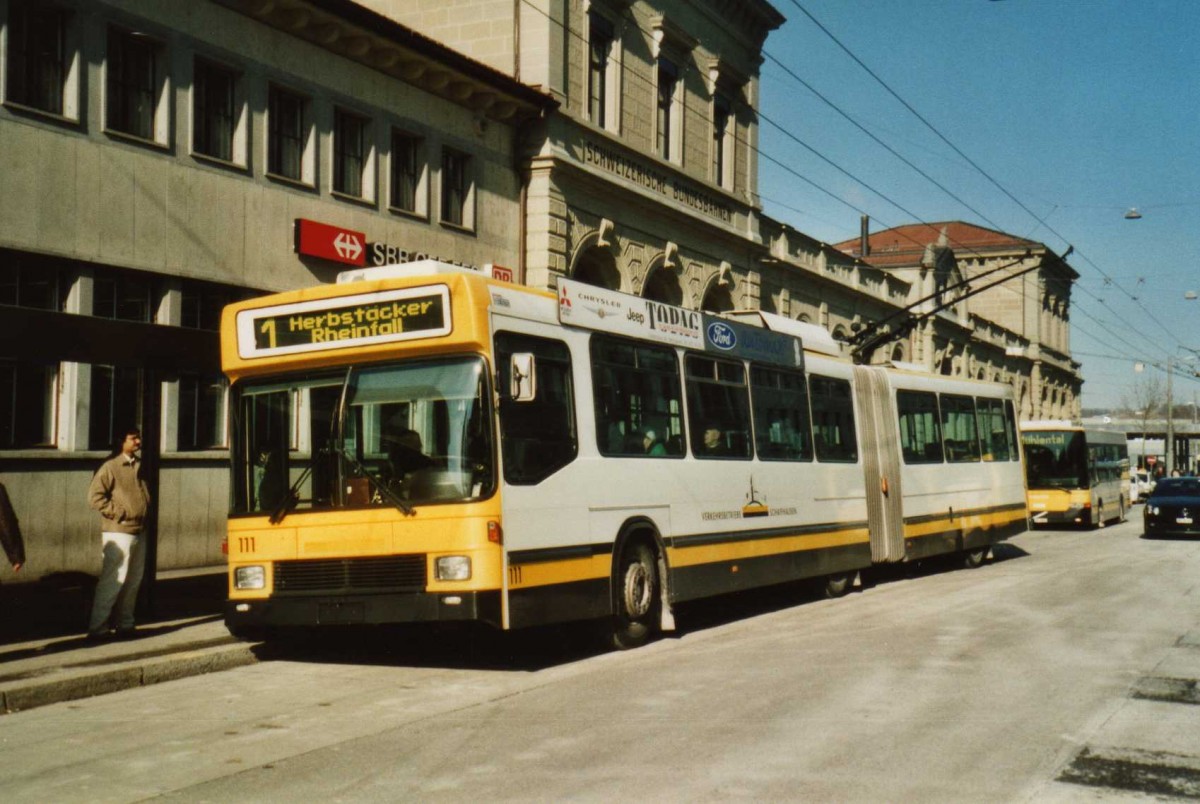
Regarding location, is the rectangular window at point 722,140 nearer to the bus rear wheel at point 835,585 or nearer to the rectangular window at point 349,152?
the rectangular window at point 349,152

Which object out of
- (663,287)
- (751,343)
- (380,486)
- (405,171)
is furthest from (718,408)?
(663,287)

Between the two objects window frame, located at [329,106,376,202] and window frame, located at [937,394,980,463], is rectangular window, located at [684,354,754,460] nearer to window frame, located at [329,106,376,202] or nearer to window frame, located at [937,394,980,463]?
window frame, located at [937,394,980,463]

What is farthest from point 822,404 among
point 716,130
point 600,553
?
point 716,130

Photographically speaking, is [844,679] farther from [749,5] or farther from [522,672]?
[749,5]

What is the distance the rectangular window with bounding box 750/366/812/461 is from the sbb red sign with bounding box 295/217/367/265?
7.14m

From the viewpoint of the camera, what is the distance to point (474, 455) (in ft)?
32.4

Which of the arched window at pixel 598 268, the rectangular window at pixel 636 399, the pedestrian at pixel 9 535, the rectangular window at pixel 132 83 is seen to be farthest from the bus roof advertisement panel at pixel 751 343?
the arched window at pixel 598 268

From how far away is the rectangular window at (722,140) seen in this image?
31.8 m

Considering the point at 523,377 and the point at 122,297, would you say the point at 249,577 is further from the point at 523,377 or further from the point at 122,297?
the point at 122,297

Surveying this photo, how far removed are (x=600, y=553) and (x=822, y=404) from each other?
19.7ft

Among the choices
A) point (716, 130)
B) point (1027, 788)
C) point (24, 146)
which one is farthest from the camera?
point (716, 130)

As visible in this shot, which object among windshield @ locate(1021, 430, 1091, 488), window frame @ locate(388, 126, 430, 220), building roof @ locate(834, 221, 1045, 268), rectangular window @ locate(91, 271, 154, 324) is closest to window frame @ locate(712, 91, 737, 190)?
windshield @ locate(1021, 430, 1091, 488)

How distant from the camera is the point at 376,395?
401 inches

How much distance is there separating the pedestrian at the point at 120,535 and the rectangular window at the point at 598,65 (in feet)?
51.6
